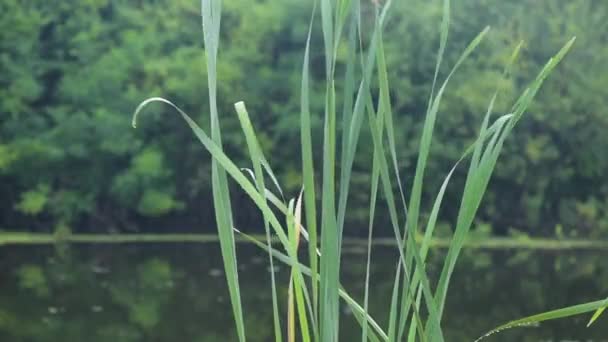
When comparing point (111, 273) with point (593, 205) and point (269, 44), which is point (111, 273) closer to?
point (269, 44)

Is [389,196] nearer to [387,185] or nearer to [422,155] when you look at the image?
[387,185]

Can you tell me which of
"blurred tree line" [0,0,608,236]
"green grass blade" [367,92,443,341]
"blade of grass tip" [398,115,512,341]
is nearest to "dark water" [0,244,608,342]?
"blurred tree line" [0,0,608,236]

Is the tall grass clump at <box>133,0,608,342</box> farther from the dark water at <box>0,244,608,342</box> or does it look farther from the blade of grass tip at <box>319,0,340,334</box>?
the dark water at <box>0,244,608,342</box>

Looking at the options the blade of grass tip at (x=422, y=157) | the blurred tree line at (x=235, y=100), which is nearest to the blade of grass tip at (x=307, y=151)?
the blade of grass tip at (x=422, y=157)

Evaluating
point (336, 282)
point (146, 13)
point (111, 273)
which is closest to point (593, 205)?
point (146, 13)

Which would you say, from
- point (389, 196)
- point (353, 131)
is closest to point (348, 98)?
point (353, 131)
